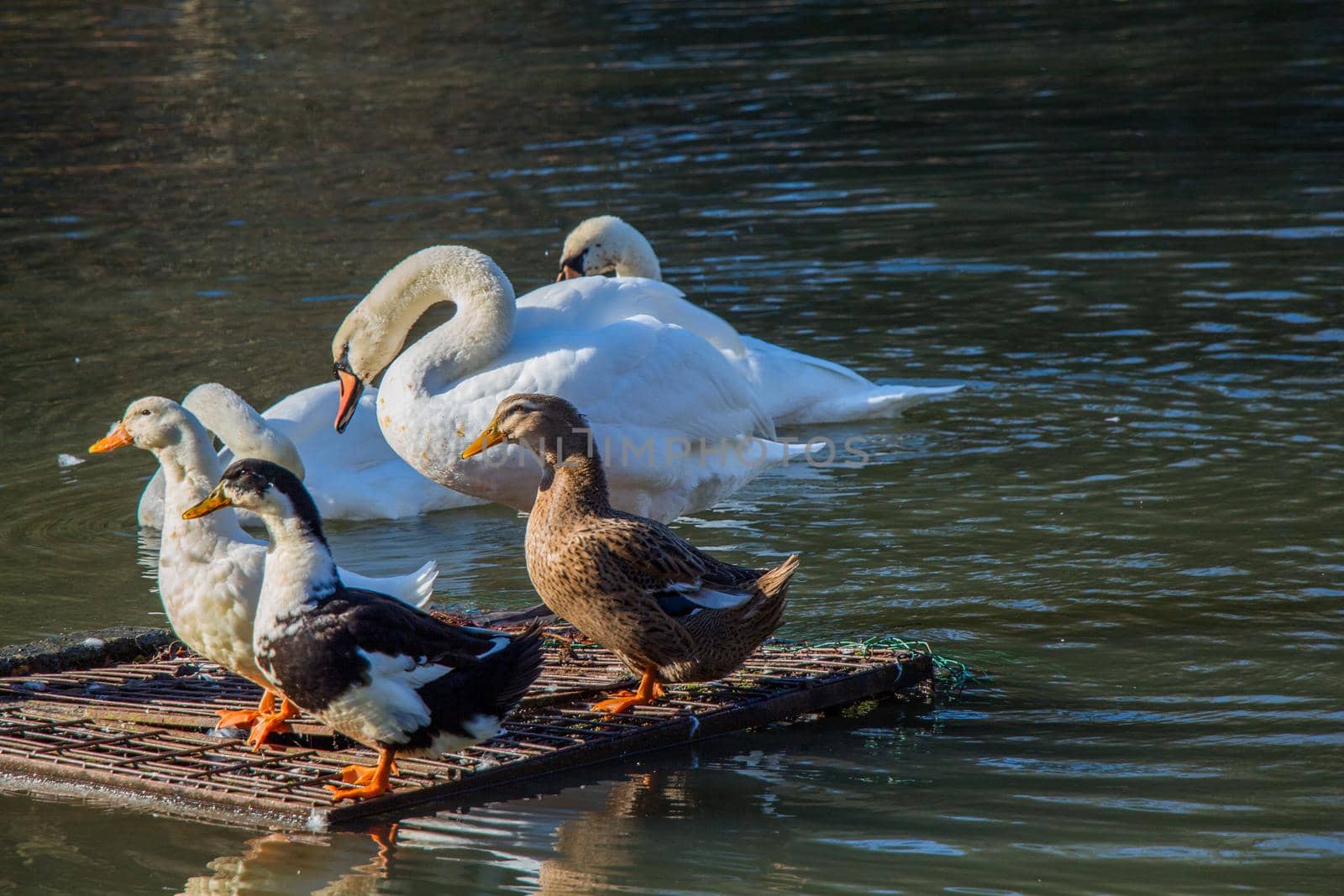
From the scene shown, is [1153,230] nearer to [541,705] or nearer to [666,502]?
[666,502]

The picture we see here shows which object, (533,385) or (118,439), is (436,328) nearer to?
(533,385)

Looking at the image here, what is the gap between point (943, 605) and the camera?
22.8 feet

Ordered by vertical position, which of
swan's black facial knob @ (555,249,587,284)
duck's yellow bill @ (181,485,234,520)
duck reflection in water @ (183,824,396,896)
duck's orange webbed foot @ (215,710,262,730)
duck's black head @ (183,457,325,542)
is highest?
swan's black facial knob @ (555,249,587,284)

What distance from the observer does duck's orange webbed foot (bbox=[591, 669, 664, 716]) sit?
5.74 m

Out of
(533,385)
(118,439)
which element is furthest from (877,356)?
(118,439)

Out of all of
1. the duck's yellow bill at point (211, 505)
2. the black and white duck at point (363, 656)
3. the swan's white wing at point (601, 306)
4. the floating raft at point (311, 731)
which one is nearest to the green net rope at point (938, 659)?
the floating raft at point (311, 731)

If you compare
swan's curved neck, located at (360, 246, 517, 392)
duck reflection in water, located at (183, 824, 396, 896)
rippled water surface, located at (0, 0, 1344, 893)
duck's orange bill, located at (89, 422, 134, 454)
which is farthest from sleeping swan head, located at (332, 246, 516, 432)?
duck reflection in water, located at (183, 824, 396, 896)

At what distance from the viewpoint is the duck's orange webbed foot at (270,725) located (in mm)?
5473

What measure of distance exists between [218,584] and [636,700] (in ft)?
4.43

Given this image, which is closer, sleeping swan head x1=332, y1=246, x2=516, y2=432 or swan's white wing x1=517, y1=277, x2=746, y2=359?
sleeping swan head x1=332, y1=246, x2=516, y2=432

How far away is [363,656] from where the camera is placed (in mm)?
4824

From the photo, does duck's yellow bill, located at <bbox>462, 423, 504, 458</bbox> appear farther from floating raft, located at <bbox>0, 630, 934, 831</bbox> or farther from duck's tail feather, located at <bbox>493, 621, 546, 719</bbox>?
duck's tail feather, located at <bbox>493, 621, 546, 719</bbox>

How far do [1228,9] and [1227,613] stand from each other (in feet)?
65.8

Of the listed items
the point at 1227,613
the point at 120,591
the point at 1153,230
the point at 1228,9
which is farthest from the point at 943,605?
the point at 1228,9
